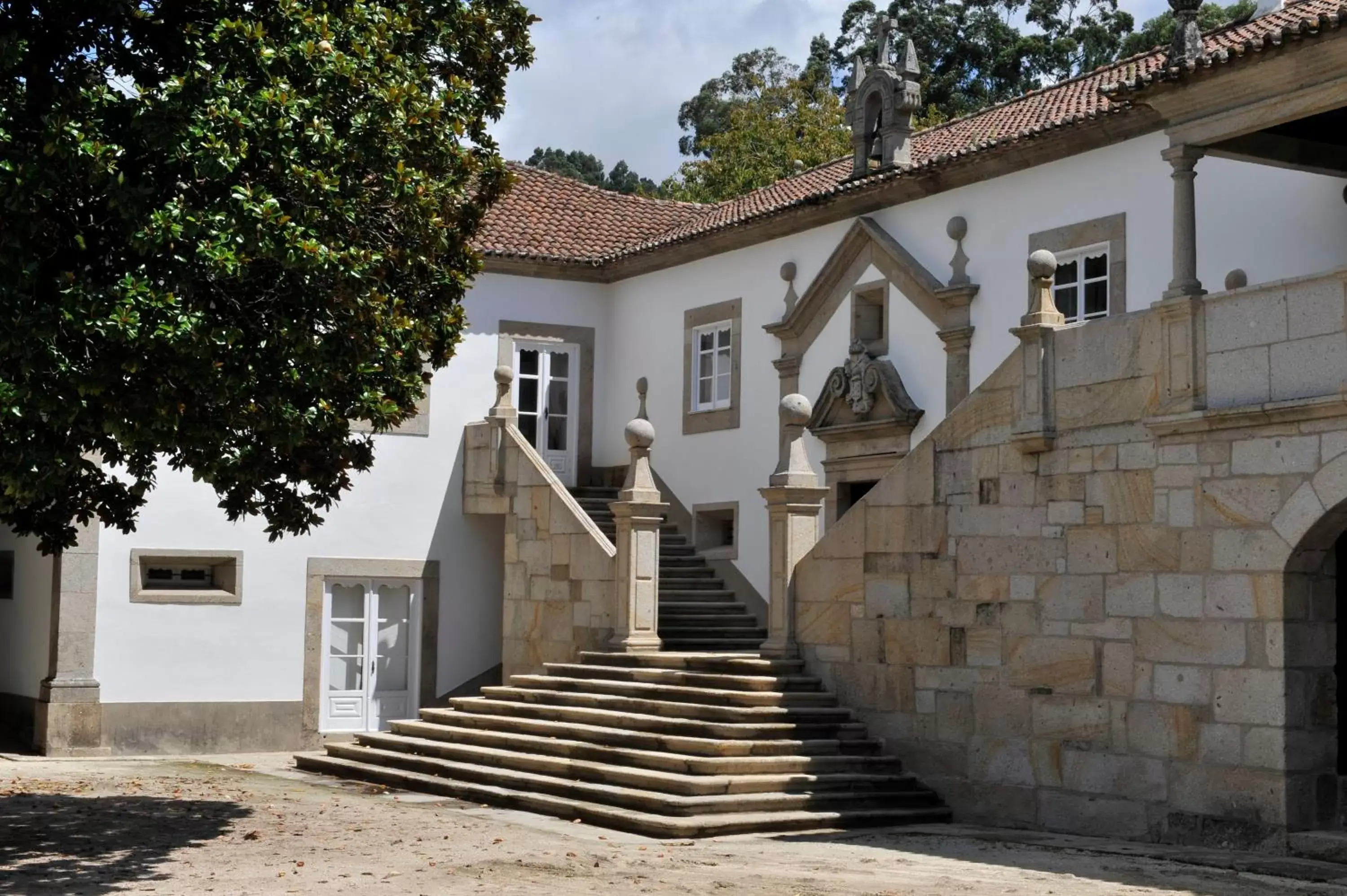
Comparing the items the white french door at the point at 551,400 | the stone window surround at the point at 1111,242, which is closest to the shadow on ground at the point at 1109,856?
the stone window surround at the point at 1111,242

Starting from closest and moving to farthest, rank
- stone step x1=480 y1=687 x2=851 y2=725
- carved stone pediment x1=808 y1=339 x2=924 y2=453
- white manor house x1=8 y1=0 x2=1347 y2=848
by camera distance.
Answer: white manor house x1=8 y1=0 x2=1347 y2=848, stone step x1=480 y1=687 x2=851 y2=725, carved stone pediment x1=808 y1=339 x2=924 y2=453

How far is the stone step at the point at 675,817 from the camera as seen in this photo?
468 inches

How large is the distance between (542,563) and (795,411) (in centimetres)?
402

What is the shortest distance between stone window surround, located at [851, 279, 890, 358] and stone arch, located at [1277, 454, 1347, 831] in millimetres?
6842

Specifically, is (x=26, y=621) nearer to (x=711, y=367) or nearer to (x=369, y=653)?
(x=369, y=653)

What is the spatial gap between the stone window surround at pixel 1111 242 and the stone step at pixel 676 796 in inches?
165

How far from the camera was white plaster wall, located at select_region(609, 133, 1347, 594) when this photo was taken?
1335 cm

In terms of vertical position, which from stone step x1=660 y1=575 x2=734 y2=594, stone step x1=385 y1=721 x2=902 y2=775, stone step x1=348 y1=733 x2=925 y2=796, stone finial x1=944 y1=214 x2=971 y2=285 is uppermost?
stone finial x1=944 y1=214 x2=971 y2=285

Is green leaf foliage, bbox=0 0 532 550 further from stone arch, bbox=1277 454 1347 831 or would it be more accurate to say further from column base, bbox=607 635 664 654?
stone arch, bbox=1277 454 1347 831

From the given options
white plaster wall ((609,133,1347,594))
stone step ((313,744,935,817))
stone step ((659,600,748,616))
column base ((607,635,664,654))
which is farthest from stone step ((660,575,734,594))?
stone step ((313,744,935,817))

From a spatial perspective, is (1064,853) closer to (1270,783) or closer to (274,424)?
(1270,783)

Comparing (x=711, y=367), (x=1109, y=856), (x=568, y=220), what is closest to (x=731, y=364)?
(x=711, y=367)

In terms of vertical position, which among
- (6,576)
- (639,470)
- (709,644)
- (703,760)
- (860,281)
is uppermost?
(860,281)

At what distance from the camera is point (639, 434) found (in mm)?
15844
